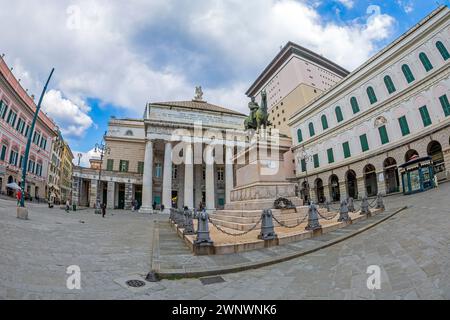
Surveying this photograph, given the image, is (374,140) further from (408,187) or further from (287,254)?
(287,254)

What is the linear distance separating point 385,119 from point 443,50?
24.0 ft

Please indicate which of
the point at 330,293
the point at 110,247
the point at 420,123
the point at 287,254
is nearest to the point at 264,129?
the point at 287,254

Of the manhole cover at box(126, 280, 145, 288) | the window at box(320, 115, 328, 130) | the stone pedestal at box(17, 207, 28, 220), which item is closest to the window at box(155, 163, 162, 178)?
the stone pedestal at box(17, 207, 28, 220)

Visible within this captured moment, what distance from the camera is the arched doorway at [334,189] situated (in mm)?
31342

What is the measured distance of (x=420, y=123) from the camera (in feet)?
70.9

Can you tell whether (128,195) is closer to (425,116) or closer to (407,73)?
(425,116)

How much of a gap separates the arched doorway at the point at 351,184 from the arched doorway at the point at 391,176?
4.27 metres

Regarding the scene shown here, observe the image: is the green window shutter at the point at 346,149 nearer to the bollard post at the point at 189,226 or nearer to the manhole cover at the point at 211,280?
the bollard post at the point at 189,226

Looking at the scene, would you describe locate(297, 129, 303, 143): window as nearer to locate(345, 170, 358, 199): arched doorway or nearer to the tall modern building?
locate(345, 170, 358, 199): arched doorway

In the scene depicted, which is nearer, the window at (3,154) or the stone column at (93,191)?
the window at (3,154)

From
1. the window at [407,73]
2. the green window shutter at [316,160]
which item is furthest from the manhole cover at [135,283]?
the green window shutter at [316,160]

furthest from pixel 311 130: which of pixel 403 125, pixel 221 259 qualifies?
pixel 221 259

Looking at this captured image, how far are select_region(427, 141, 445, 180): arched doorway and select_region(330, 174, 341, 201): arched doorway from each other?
432 inches

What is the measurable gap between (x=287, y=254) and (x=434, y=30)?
90.1 feet
